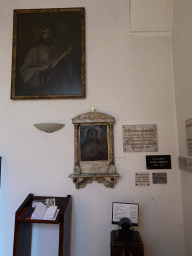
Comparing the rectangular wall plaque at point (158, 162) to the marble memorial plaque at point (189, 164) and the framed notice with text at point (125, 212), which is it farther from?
the framed notice with text at point (125, 212)

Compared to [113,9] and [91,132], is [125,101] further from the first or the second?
[113,9]

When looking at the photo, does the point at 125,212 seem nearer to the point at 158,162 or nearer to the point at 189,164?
the point at 158,162

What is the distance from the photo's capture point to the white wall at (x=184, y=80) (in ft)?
7.16

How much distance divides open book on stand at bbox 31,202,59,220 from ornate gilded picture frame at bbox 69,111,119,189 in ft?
1.51

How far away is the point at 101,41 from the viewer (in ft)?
9.21

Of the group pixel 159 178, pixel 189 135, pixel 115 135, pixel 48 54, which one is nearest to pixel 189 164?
pixel 189 135

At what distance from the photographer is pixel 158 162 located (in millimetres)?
2549

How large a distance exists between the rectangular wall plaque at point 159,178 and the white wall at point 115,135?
0.23ft

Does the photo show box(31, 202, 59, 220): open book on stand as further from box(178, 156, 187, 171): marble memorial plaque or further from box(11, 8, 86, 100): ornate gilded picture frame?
box(178, 156, 187, 171): marble memorial plaque

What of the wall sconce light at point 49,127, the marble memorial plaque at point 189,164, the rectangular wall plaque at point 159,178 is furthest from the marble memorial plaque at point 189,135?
the wall sconce light at point 49,127

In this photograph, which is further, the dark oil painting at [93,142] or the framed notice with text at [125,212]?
the dark oil painting at [93,142]

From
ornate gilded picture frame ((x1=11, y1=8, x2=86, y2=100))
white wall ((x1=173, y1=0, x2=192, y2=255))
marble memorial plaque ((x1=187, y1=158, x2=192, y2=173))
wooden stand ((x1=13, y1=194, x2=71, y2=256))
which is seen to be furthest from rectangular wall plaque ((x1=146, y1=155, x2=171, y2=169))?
ornate gilded picture frame ((x1=11, y1=8, x2=86, y2=100))

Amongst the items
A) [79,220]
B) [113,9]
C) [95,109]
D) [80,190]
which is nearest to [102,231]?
[79,220]

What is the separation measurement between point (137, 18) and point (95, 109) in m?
1.50
